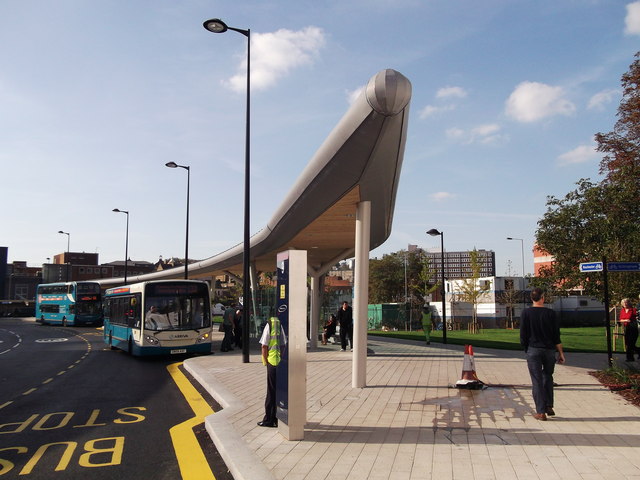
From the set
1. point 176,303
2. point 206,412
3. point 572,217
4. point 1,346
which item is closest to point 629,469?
point 206,412

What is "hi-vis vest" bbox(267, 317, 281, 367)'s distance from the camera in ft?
23.7

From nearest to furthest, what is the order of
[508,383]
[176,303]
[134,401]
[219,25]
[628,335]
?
[134,401] → [508,383] → [628,335] → [219,25] → [176,303]

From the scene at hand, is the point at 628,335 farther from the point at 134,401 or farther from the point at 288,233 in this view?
the point at 134,401

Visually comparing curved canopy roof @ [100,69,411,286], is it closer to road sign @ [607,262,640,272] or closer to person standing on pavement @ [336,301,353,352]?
person standing on pavement @ [336,301,353,352]

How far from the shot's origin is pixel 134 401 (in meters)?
10.7

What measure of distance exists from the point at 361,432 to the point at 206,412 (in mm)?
3387

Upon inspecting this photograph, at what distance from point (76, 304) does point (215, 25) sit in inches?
1397

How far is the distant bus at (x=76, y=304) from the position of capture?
147 feet

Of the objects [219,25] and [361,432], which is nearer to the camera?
[361,432]

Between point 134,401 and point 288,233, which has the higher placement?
point 288,233

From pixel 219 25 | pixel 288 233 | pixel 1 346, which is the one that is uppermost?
pixel 219 25

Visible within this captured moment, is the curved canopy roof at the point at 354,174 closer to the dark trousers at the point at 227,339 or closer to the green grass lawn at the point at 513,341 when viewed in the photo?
the dark trousers at the point at 227,339

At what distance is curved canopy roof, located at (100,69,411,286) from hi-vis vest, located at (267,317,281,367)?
3.52 metres

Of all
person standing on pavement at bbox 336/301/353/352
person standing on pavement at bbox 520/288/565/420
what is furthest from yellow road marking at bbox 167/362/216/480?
person standing on pavement at bbox 336/301/353/352
